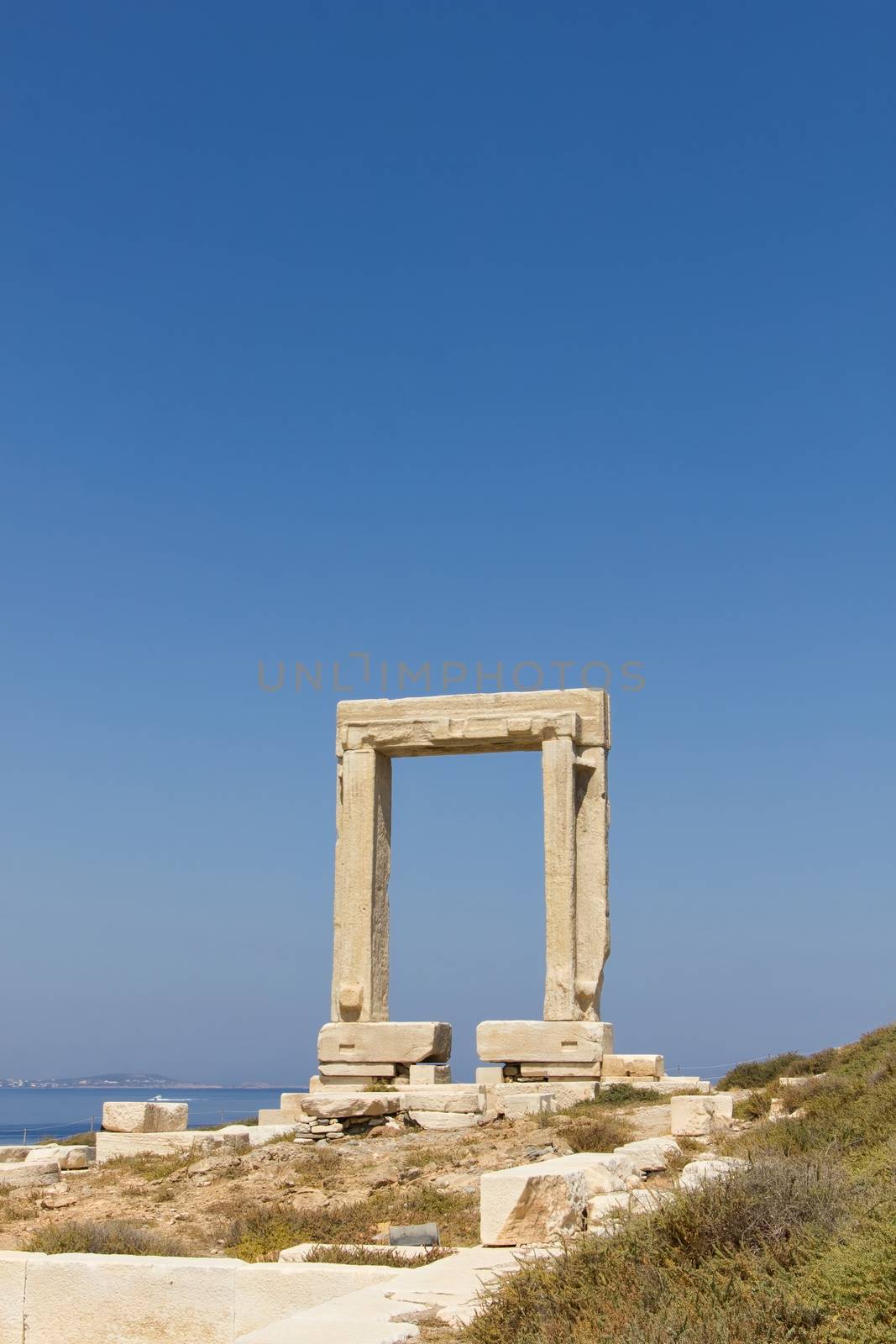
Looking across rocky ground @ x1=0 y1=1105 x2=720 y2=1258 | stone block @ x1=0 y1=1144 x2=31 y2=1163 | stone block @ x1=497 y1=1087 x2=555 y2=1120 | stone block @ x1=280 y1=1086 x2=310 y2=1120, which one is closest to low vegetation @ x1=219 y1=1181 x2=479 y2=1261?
rocky ground @ x1=0 y1=1105 x2=720 y2=1258

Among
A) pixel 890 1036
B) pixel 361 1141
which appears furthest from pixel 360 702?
pixel 890 1036

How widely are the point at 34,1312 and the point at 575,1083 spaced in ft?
37.4

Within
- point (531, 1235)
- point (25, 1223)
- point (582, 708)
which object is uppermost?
point (582, 708)

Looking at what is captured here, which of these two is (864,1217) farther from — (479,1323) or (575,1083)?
(575,1083)

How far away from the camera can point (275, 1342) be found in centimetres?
600

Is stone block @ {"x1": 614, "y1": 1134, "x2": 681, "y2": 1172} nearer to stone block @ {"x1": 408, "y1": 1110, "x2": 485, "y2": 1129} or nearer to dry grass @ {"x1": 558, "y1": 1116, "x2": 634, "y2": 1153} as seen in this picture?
dry grass @ {"x1": 558, "y1": 1116, "x2": 634, "y2": 1153}

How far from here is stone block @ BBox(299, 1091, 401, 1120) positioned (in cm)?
1662

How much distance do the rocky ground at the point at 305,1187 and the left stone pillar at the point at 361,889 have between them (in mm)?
3693

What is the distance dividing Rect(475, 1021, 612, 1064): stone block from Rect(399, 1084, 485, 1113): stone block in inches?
53.0

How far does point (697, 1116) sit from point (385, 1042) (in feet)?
19.0

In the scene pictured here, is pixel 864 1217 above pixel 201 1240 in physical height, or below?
above

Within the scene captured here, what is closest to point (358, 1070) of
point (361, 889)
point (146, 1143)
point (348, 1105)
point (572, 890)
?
point (361, 889)

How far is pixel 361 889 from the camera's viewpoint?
20.3m

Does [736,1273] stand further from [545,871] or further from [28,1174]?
[545,871]
